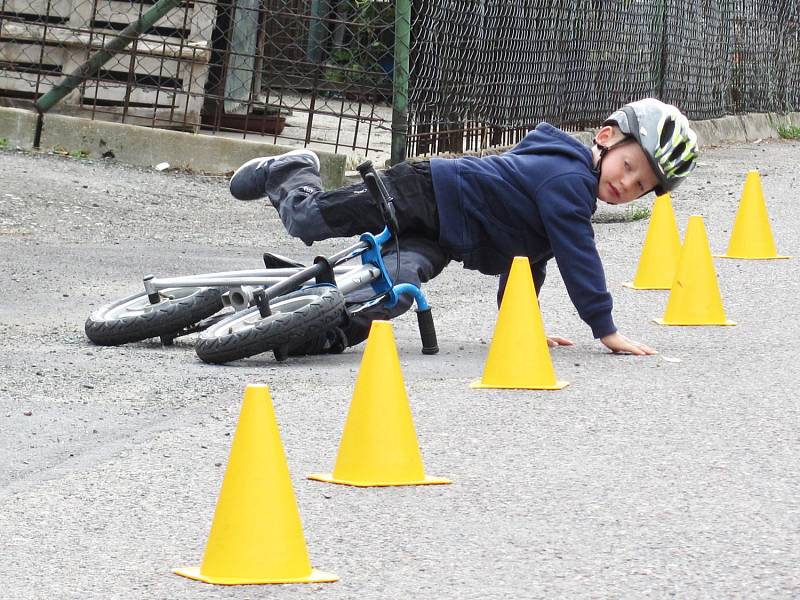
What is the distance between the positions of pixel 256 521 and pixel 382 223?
3.27m

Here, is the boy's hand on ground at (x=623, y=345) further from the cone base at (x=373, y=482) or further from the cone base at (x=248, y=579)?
the cone base at (x=248, y=579)

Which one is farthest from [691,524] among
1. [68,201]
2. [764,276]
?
[68,201]

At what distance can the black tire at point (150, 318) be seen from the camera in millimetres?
6094

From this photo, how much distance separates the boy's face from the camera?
6336mm

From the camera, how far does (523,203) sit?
635 cm

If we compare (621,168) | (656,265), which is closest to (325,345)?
(621,168)

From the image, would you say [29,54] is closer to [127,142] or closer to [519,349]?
[127,142]

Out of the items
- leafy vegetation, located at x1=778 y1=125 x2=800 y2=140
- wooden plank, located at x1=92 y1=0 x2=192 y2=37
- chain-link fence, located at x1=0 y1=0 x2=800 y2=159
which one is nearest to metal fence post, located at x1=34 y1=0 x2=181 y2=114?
chain-link fence, located at x1=0 y1=0 x2=800 y2=159

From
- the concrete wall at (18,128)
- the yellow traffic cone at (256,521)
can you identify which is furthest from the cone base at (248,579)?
the concrete wall at (18,128)

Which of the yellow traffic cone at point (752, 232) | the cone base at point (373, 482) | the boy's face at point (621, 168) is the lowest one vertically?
the cone base at point (373, 482)

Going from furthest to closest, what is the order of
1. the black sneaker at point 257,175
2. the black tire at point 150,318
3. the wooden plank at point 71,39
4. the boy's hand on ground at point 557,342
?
the wooden plank at point 71,39
the black sneaker at point 257,175
the boy's hand on ground at point 557,342
the black tire at point 150,318

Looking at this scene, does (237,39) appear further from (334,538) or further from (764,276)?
(334,538)

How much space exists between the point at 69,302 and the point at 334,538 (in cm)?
374

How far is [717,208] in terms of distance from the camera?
1226cm
